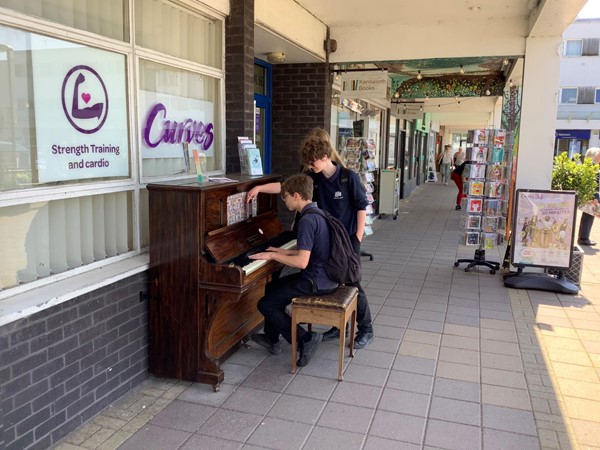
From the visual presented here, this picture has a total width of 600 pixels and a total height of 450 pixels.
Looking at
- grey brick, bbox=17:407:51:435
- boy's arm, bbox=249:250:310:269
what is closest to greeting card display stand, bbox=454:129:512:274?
boy's arm, bbox=249:250:310:269

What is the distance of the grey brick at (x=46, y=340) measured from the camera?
8.83 ft

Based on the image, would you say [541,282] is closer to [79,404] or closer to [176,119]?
[176,119]

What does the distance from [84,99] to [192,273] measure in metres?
1.25

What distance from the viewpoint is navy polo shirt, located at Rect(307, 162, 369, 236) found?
4.23m

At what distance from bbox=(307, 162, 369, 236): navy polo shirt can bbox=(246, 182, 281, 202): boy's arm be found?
330 millimetres

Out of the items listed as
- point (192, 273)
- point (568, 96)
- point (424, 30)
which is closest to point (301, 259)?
point (192, 273)

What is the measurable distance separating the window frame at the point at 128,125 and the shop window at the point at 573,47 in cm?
3355

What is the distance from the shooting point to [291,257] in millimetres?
3629

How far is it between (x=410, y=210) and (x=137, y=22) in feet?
35.9

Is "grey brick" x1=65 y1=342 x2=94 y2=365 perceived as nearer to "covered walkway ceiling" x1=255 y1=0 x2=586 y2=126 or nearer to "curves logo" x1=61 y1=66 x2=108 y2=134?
"curves logo" x1=61 y1=66 x2=108 y2=134

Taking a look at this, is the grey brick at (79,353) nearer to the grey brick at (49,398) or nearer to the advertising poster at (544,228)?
the grey brick at (49,398)

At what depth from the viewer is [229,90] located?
4844 millimetres

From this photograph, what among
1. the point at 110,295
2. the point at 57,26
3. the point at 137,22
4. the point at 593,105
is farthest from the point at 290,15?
the point at 593,105

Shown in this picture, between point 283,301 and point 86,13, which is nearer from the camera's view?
point 86,13
